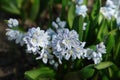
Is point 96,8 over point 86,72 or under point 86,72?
over

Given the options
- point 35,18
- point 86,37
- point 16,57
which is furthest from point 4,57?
point 86,37

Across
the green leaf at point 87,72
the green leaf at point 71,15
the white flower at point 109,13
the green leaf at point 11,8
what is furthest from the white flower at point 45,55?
the green leaf at point 11,8

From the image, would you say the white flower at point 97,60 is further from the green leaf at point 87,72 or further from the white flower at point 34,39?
the white flower at point 34,39

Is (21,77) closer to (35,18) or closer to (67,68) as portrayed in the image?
(67,68)

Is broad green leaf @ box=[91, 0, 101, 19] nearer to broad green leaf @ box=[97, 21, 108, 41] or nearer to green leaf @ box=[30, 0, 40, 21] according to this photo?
broad green leaf @ box=[97, 21, 108, 41]

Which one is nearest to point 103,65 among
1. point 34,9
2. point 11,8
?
point 34,9

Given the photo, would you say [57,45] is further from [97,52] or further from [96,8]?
[96,8]
